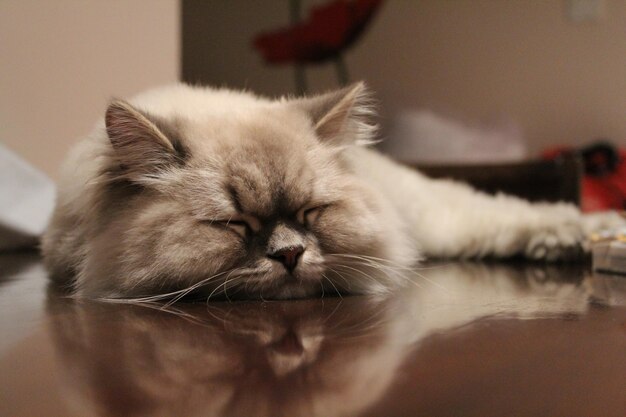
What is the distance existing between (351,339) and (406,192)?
1085mm

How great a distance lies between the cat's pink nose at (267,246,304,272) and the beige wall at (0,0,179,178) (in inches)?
56.2

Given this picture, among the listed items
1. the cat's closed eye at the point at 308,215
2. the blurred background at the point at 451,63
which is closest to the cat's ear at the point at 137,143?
the cat's closed eye at the point at 308,215

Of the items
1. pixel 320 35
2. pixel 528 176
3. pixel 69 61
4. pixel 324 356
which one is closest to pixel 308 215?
pixel 324 356

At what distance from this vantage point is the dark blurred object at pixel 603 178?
2846mm

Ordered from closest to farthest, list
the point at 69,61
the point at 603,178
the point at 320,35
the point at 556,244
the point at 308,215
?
the point at 308,215 → the point at 556,244 → the point at 69,61 → the point at 603,178 → the point at 320,35

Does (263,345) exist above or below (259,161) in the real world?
below

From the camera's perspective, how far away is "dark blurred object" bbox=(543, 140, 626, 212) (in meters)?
2.85

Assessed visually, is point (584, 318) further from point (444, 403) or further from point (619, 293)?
point (444, 403)

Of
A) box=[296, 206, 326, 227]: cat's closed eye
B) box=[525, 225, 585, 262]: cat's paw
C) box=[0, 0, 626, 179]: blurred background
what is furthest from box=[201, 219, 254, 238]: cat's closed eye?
box=[0, 0, 626, 179]: blurred background

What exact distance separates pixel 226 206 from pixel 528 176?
6.31ft

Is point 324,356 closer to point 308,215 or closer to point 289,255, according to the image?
point 289,255

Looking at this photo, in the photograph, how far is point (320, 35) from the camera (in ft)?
11.5

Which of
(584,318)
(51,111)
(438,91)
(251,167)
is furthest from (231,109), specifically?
(438,91)

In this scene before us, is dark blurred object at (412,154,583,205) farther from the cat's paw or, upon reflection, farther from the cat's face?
the cat's face
